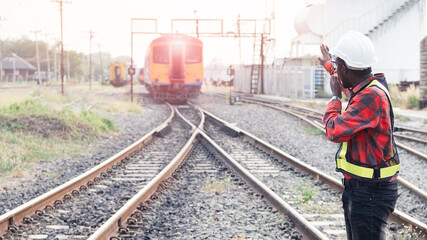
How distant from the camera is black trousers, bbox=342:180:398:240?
2.80 meters

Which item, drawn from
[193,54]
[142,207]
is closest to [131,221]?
[142,207]

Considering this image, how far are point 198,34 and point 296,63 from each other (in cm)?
1585

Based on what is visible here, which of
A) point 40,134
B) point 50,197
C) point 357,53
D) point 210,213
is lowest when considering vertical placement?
point 210,213

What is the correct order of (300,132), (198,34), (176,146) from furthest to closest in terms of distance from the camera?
(198,34) < (300,132) < (176,146)

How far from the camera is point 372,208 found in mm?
2793

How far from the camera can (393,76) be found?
103ft

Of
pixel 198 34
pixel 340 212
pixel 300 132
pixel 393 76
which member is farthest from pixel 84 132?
pixel 393 76

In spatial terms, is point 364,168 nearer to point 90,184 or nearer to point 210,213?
point 210,213

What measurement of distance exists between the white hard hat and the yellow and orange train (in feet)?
74.0

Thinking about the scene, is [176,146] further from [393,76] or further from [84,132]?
[393,76]

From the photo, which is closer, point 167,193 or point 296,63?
point 167,193

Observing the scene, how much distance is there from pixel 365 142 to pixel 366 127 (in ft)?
0.38

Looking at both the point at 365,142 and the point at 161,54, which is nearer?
the point at 365,142

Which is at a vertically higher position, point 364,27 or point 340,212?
point 364,27
